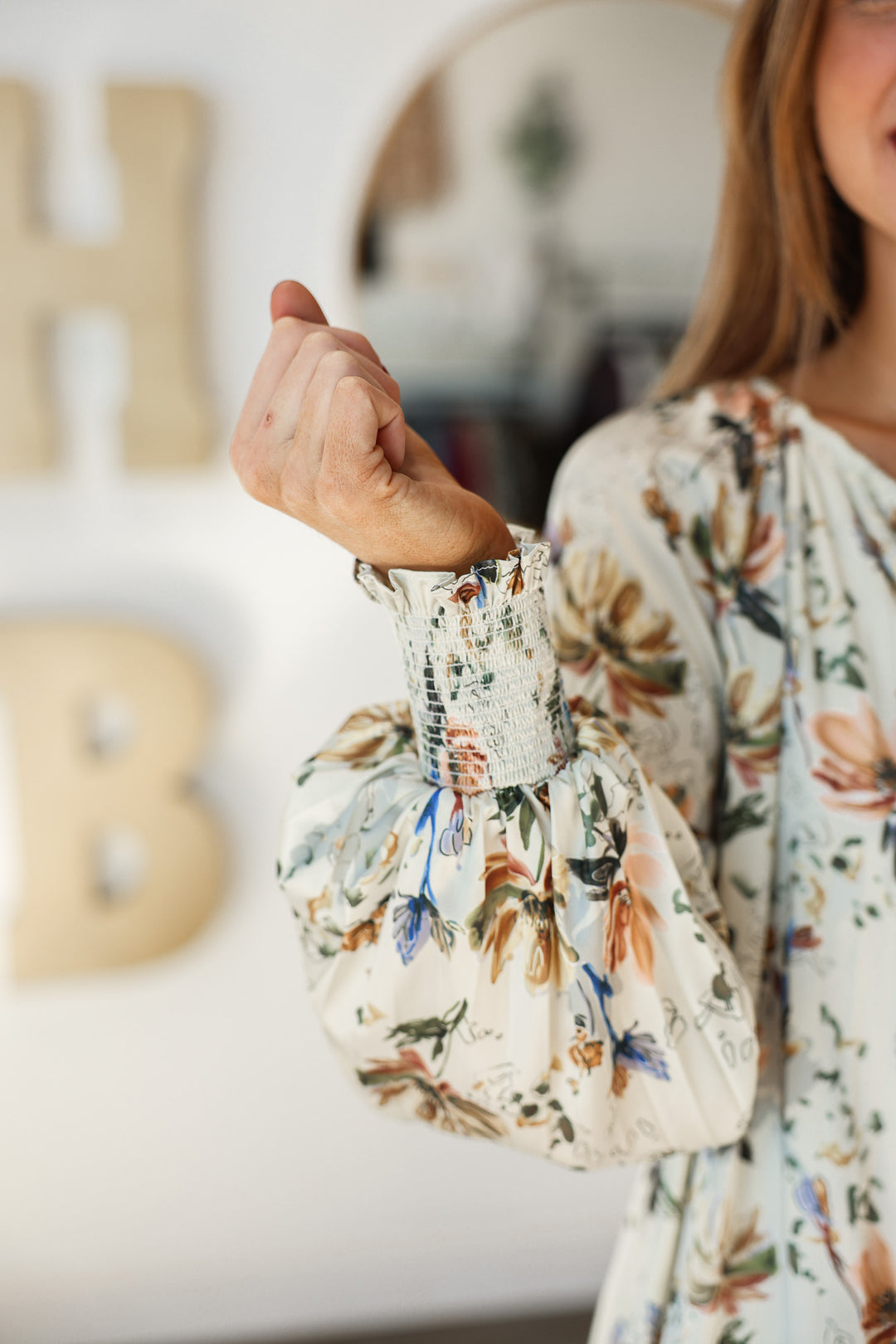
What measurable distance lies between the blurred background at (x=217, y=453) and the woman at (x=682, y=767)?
0.76 meters

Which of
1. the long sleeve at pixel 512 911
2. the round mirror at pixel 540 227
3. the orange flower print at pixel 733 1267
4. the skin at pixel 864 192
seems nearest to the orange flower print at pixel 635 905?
the long sleeve at pixel 512 911

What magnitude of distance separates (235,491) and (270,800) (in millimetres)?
462

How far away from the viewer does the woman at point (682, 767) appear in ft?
1.49

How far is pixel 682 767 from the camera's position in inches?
22.7

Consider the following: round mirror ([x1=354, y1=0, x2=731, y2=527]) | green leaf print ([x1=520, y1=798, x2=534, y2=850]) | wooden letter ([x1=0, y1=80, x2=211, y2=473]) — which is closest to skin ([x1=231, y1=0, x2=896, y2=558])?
green leaf print ([x1=520, y1=798, x2=534, y2=850])

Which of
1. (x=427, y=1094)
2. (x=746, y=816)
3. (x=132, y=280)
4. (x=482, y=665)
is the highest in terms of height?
(x=132, y=280)

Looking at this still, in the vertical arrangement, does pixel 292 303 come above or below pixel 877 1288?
above

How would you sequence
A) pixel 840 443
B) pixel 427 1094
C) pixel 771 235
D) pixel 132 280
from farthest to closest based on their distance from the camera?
pixel 132 280 → pixel 771 235 → pixel 840 443 → pixel 427 1094

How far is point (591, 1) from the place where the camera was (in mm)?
1372

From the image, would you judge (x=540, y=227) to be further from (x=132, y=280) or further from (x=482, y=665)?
(x=482, y=665)

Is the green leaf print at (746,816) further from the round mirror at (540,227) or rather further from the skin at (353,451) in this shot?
the round mirror at (540,227)

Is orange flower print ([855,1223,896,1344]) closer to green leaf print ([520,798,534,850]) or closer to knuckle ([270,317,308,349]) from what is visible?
green leaf print ([520,798,534,850])

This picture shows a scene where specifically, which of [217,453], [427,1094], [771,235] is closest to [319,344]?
[427,1094]

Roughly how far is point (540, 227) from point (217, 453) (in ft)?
1.82
